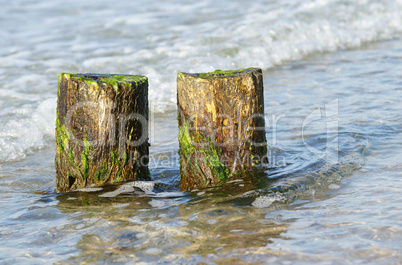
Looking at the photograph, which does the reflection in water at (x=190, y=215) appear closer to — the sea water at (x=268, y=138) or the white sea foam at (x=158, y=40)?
the sea water at (x=268, y=138)

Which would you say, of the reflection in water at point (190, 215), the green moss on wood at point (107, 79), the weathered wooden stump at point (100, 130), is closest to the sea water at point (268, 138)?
the reflection in water at point (190, 215)

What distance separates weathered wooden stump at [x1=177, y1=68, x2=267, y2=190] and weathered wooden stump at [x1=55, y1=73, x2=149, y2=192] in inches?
14.5

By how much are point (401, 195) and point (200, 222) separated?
59.8 inches

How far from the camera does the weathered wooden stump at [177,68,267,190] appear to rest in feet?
11.3

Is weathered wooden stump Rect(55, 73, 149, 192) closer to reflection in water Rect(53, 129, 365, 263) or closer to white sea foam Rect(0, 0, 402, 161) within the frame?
reflection in water Rect(53, 129, 365, 263)

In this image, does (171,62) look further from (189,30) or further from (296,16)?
(296,16)

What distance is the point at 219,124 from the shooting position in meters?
3.46

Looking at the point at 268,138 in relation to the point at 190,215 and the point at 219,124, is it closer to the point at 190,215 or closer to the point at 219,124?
the point at 219,124

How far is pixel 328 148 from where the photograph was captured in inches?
183

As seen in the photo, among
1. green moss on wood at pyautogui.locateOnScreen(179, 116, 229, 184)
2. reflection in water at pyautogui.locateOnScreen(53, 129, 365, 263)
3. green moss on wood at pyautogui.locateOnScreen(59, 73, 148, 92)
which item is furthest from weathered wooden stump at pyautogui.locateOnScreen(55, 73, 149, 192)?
green moss on wood at pyautogui.locateOnScreen(179, 116, 229, 184)

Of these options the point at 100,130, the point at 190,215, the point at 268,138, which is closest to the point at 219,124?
the point at 190,215

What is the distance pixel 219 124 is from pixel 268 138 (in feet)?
6.04

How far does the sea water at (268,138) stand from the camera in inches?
113

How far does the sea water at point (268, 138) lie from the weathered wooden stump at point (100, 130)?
0.14 m
